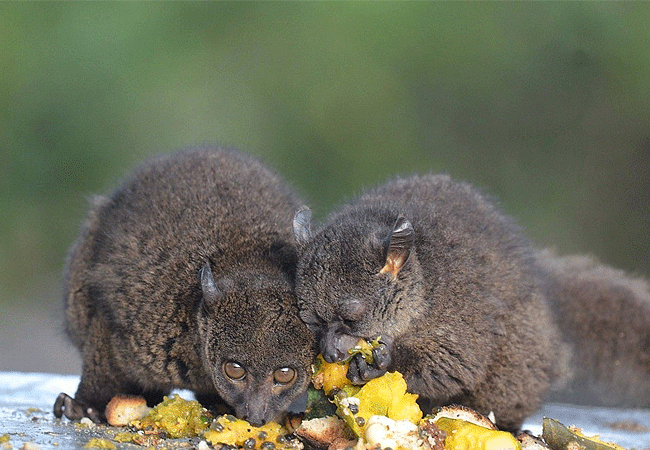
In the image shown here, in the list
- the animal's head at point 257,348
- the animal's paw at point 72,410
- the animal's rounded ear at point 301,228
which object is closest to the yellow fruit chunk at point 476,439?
the animal's head at point 257,348

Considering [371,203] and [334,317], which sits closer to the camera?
[334,317]

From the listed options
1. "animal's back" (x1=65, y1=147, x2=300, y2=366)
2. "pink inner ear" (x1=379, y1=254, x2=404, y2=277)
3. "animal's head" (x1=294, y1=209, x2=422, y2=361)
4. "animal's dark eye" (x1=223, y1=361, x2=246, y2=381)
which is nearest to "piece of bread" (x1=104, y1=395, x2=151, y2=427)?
"animal's back" (x1=65, y1=147, x2=300, y2=366)

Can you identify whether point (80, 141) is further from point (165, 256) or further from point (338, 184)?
point (165, 256)

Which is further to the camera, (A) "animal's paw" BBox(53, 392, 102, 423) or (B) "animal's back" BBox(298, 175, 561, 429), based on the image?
(A) "animal's paw" BBox(53, 392, 102, 423)

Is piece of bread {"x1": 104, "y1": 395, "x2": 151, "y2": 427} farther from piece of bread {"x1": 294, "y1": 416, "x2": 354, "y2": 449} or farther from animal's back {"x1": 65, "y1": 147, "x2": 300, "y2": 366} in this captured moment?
piece of bread {"x1": 294, "y1": 416, "x2": 354, "y2": 449}

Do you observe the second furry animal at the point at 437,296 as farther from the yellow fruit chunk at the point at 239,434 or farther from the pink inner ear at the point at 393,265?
the yellow fruit chunk at the point at 239,434

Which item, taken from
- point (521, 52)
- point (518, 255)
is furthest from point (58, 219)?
point (518, 255)
